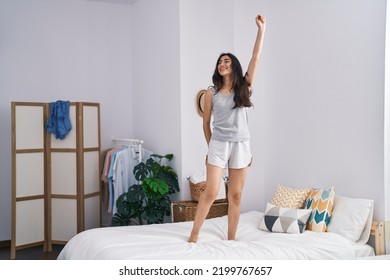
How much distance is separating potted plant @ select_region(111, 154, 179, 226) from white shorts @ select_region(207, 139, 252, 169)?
1.21 metres

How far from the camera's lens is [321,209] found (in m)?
3.24

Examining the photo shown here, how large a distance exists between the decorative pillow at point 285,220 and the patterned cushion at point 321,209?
2.8 inches

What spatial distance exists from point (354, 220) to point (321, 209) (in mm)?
247

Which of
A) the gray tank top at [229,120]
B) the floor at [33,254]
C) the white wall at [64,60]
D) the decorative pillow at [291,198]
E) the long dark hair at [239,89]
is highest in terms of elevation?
the white wall at [64,60]

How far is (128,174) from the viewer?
454 centimetres

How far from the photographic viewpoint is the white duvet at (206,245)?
2578 millimetres

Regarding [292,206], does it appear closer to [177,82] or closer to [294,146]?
[294,146]

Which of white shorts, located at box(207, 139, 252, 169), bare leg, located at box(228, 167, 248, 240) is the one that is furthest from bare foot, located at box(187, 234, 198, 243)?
white shorts, located at box(207, 139, 252, 169)

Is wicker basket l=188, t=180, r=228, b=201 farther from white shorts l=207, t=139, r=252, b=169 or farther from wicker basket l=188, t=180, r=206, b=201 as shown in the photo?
white shorts l=207, t=139, r=252, b=169

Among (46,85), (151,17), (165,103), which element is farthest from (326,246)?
(46,85)

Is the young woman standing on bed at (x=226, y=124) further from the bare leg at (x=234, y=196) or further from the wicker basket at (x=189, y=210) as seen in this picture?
the wicker basket at (x=189, y=210)

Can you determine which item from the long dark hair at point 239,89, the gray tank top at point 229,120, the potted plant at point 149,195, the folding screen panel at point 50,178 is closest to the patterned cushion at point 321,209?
the gray tank top at point 229,120

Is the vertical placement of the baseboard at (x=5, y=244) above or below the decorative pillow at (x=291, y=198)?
below

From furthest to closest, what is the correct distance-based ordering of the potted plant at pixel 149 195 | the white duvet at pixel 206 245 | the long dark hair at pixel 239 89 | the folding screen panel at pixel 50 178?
the folding screen panel at pixel 50 178, the potted plant at pixel 149 195, the long dark hair at pixel 239 89, the white duvet at pixel 206 245
